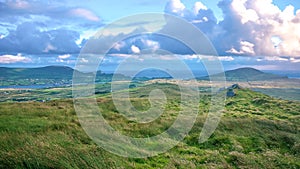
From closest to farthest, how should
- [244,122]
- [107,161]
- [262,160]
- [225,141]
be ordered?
[107,161]
[262,160]
[225,141]
[244,122]

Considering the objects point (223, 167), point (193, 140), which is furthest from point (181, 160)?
point (193, 140)

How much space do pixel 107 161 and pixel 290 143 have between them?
16.9 meters

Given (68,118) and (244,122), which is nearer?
(68,118)

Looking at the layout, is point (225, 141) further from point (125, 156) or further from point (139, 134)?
point (125, 156)

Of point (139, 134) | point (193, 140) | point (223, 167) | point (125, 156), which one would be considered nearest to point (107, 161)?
point (125, 156)

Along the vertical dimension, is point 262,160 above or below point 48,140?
below

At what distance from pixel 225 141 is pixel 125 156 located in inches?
388

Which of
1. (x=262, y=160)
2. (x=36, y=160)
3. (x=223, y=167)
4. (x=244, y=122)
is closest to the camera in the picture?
(x=36, y=160)

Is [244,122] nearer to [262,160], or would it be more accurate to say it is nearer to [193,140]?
[193,140]

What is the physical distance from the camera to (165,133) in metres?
24.2

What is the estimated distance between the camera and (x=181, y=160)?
15.9 meters

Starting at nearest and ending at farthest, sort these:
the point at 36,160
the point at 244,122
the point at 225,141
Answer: the point at 36,160 < the point at 225,141 < the point at 244,122

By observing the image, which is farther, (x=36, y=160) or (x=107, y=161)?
(x=107, y=161)

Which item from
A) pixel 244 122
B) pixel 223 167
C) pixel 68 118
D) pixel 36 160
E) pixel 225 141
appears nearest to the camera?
pixel 36 160
